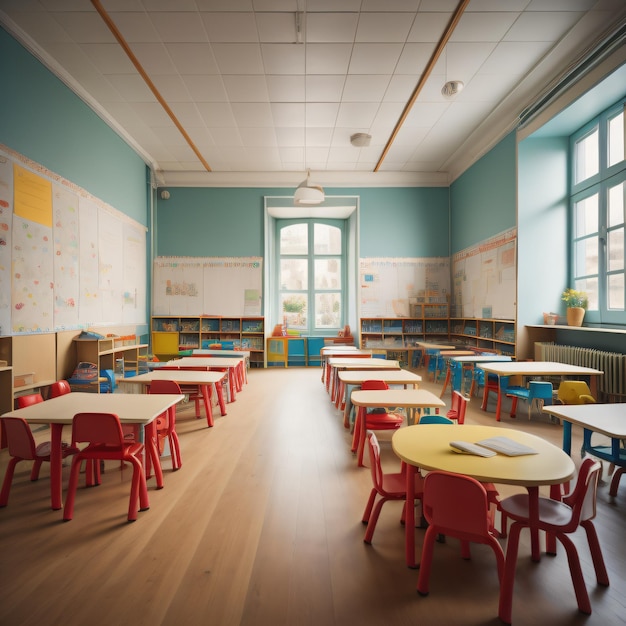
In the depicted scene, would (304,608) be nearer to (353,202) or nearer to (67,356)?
(67,356)

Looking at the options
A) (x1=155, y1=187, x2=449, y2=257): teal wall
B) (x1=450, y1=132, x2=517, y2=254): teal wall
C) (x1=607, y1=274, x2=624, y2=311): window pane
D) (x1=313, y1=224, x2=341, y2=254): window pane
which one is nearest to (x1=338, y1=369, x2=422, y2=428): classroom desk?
(x1=607, y1=274, x2=624, y2=311): window pane

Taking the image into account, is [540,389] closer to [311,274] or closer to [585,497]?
[585,497]

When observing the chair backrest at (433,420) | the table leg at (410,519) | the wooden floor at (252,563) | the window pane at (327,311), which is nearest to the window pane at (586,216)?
the wooden floor at (252,563)

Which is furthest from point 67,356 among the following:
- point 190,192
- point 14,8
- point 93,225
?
point 190,192

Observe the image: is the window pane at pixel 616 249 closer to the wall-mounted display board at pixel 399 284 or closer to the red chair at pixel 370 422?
the red chair at pixel 370 422

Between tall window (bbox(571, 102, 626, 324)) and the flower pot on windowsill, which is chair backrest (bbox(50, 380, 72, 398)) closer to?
the flower pot on windowsill

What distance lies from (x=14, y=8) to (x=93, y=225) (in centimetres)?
293

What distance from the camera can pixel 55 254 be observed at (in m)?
5.75

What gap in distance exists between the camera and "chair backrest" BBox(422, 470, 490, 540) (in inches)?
73.5

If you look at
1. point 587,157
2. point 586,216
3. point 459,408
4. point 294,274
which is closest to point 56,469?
point 459,408

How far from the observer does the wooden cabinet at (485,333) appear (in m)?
7.27

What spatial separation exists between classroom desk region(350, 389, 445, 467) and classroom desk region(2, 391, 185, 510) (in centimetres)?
159

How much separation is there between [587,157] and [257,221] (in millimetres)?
6745

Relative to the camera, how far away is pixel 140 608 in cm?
195
